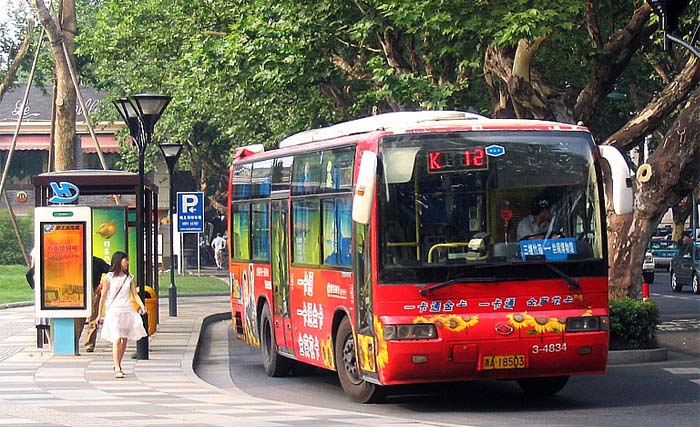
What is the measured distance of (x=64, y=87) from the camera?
3744cm

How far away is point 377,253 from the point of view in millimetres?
14719

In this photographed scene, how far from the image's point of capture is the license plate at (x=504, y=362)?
48.2 ft

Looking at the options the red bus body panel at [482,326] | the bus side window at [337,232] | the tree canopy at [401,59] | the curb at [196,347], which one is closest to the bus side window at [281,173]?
the bus side window at [337,232]

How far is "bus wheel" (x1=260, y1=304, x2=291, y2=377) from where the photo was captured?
19.7 metres

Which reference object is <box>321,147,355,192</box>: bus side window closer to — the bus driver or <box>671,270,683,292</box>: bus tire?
the bus driver

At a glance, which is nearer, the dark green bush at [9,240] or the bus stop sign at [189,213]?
the bus stop sign at [189,213]

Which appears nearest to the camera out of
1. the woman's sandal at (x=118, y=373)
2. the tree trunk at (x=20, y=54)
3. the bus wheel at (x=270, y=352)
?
the woman's sandal at (x=118, y=373)

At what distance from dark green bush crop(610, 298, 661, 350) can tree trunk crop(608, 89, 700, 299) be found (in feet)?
4.95

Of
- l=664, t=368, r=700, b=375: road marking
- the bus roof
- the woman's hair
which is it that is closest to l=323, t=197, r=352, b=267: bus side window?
the bus roof

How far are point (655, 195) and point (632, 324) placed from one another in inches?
96.8

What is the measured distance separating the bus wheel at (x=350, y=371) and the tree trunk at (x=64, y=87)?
72.0ft

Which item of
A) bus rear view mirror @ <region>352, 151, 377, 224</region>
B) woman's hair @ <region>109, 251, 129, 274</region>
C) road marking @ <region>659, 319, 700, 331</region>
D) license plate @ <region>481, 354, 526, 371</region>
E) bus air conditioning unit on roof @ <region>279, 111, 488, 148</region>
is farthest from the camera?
road marking @ <region>659, 319, 700, 331</region>

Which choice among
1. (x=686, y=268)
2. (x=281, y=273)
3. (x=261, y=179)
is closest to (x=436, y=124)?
(x=281, y=273)

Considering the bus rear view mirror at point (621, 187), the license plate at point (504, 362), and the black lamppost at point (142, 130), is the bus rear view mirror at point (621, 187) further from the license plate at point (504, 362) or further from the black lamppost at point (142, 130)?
the black lamppost at point (142, 130)
